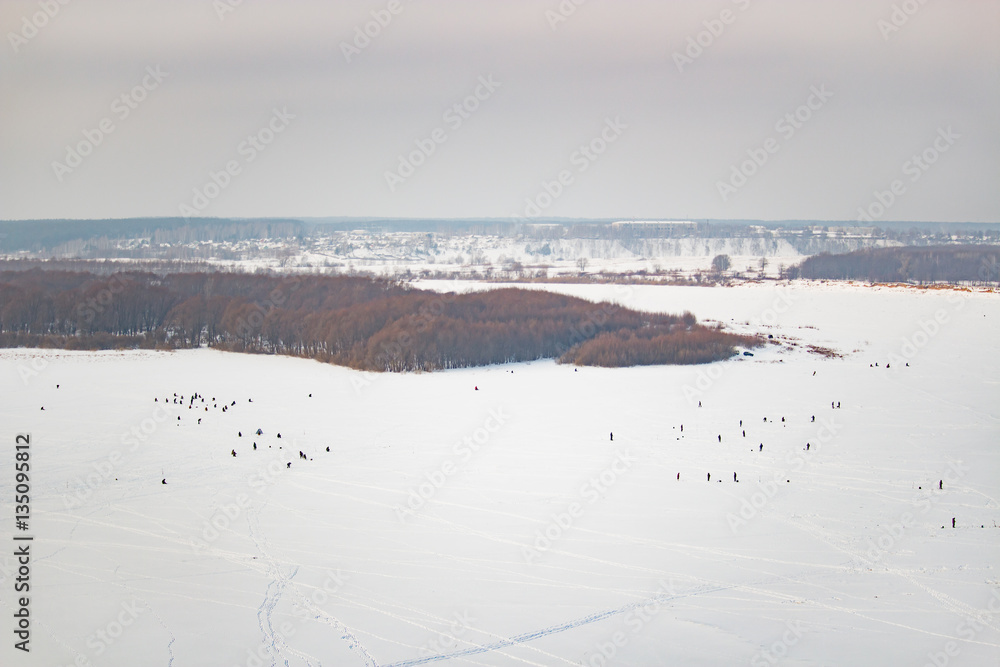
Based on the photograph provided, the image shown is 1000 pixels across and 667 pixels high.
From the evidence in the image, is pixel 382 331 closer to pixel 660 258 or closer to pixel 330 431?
pixel 330 431

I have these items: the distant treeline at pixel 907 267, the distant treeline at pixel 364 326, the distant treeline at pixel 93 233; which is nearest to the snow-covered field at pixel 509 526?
the distant treeline at pixel 364 326

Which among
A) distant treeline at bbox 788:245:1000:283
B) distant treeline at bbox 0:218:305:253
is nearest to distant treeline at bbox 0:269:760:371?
distant treeline at bbox 788:245:1000:283

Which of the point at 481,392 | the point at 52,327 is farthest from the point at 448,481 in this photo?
the point at 52,327

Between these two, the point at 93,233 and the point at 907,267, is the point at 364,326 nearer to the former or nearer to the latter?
the point at 907,267

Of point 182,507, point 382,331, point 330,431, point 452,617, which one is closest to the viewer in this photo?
point 452,617

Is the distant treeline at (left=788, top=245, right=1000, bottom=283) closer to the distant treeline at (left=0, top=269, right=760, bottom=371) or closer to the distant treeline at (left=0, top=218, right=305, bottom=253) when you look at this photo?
the distant treeline at (left=0, top=269, right=760, bottom=371)

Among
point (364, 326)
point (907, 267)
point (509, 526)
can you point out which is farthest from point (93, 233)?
point (509, 526)

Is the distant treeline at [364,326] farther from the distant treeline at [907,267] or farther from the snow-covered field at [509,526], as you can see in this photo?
the distant treeline at [907,267]
